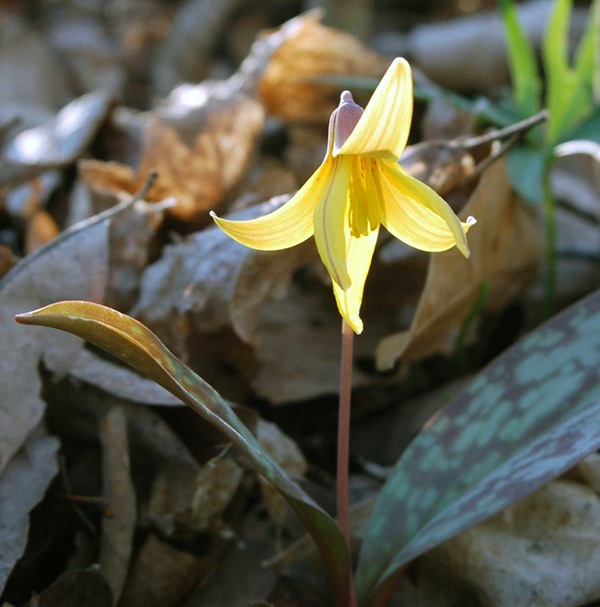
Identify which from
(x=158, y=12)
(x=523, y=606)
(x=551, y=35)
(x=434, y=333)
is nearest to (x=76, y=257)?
(x=434, y=333)

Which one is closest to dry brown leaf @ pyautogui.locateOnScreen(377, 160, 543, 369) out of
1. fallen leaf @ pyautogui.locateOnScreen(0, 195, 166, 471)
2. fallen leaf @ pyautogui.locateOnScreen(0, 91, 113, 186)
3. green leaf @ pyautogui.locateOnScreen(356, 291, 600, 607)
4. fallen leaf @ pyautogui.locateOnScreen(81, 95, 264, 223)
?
green leaf @ pyautogui.locateOnScreen(356, 291, 600, 607)

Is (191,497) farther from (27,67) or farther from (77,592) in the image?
(27,67)

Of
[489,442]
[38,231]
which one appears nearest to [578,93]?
[489,442]

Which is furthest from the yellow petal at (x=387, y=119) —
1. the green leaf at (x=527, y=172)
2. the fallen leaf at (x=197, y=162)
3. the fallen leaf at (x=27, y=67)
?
the fallen leaf at (x=27, y=67)

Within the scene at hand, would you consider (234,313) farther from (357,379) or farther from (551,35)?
(551,35)

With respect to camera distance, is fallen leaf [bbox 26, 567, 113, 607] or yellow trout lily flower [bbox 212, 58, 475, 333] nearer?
yellow trout lily flower [bbox 212, 58, 475, 333]

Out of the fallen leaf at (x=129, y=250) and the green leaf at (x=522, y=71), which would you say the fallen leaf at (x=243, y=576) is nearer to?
the fallen leaf at (x=129, y=250)

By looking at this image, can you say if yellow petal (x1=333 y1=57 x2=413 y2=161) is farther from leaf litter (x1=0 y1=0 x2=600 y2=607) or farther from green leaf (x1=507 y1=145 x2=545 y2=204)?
green leaf (x1=507 y1=145 x2=545 y2=204)
